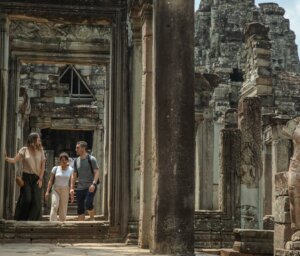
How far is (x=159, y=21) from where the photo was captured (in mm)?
8180

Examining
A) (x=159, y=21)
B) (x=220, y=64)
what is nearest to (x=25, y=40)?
(x=159, y=21)

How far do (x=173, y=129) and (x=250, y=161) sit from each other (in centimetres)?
704

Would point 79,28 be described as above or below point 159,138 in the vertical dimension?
above

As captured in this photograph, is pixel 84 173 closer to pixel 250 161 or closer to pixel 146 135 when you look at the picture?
pixel 146 135

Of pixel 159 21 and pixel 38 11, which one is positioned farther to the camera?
pixel 38 11

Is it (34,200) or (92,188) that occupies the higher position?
(92,188)

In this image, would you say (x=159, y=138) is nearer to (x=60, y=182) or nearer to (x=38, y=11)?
(x=38, y=11)

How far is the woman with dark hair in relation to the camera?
37.2 ft

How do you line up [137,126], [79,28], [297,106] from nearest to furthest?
[137,126] → [79,28] → [297,106]

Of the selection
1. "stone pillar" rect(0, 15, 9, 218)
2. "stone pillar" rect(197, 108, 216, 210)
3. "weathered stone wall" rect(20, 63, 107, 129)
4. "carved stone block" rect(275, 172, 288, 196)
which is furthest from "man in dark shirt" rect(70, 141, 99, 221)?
"weathered stone wall" rect(20, 63, 107, 129)

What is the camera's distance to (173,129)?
7973 mm

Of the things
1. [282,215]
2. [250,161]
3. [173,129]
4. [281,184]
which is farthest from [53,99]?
[173,129]

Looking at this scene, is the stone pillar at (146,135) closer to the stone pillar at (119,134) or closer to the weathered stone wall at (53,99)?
the stone pillar at (119,134)

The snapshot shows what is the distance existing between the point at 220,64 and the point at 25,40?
1831 centimetres
